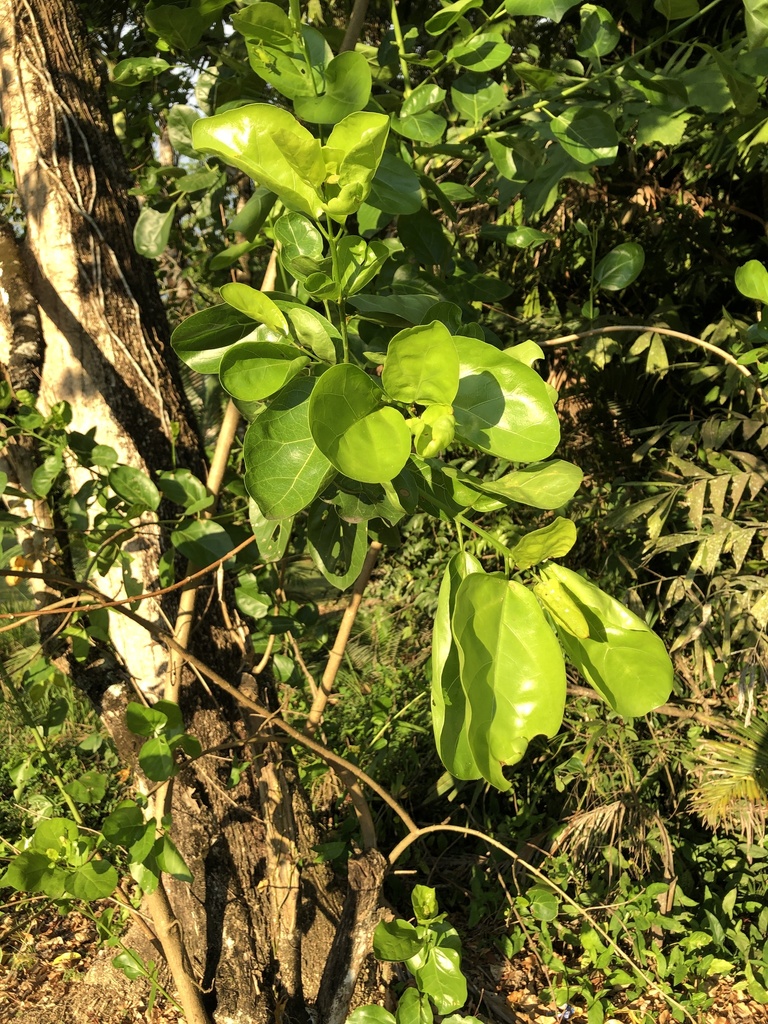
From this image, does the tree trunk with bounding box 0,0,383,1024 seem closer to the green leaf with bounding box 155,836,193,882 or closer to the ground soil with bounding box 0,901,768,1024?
the green leaf with bounding box 155,836,193,882

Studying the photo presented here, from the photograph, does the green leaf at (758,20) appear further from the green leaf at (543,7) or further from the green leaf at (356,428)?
the green leaf at (356,428)

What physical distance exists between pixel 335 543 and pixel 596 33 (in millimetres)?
712

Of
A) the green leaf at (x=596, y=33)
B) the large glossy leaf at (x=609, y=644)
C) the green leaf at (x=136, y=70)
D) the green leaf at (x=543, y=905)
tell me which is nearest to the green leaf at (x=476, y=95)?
the green leaf at (x=596, y=33)

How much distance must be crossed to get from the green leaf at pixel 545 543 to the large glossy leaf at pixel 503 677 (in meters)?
0.03

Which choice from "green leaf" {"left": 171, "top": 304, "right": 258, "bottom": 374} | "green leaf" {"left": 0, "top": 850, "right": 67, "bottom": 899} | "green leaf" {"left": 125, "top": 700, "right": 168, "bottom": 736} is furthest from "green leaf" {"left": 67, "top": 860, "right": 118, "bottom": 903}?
"green leaf" {"left": 171, "top": 304, "right": 258, "bottom": 374}

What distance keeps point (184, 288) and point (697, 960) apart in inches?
122

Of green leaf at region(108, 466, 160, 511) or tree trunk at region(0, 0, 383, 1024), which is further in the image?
tree trunk at region(0, 0, 383, 1024)

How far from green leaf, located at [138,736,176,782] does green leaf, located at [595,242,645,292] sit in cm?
85

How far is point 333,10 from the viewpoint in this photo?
8.02ft

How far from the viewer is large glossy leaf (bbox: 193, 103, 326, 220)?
42 cm

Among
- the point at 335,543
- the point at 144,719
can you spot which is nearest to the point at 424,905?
the point at 144,719

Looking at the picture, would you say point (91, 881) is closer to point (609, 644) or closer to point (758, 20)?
point (609, 644)

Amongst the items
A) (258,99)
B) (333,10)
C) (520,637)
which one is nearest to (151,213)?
(258,99)

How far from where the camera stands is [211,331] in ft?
1.97
